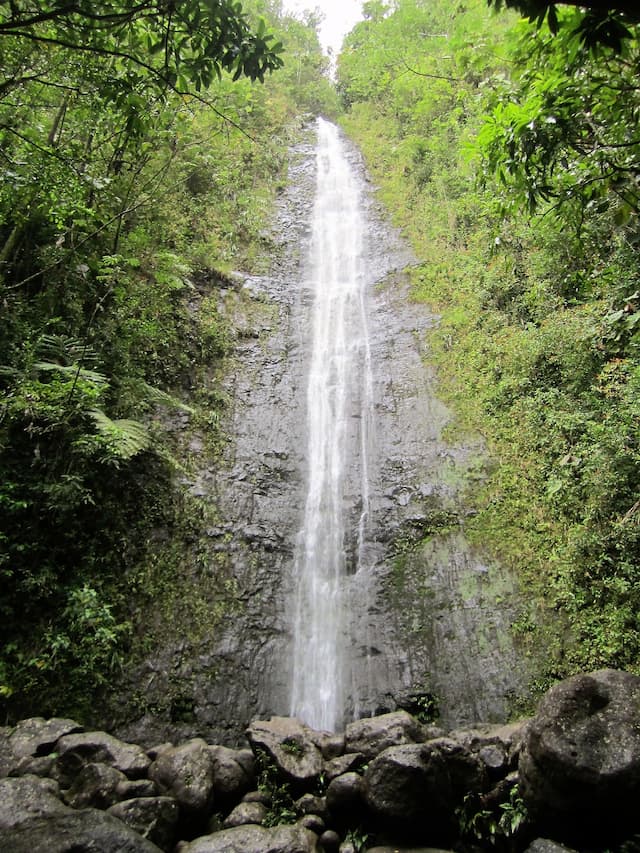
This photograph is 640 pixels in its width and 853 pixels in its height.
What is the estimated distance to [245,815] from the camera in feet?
15.6

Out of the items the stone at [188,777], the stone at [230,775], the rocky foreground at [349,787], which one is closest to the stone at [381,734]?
the rocky foreground at [349,787]

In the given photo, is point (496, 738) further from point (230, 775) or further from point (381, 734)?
point (230, 775)

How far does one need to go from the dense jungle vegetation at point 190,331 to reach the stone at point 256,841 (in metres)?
2.40

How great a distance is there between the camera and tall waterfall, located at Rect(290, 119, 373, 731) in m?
7.06

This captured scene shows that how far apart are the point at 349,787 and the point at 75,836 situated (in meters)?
2.38

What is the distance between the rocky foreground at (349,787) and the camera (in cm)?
388

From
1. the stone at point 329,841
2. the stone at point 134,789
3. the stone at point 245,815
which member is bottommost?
the stone at point 329,841

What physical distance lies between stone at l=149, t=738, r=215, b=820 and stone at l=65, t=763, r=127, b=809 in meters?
0.37

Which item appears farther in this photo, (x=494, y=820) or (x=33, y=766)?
(x=33, y=766)

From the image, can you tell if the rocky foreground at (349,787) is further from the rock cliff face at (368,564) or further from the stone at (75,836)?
the rock cliff face at (368,564)

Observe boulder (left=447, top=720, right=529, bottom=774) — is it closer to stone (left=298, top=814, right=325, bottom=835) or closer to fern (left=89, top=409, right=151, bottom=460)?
stone (left=298, top=814, right=325, bottom=835)

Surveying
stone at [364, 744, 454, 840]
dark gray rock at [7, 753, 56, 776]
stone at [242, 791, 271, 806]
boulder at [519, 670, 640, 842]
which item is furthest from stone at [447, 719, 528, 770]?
dark gray rock at [7, 753, 56, 776]

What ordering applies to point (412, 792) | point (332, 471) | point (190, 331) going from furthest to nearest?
point (190, 331) < point (332, 471) < point (412, 792)

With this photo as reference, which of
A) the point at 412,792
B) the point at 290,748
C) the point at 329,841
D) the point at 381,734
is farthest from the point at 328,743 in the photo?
the point at 412,792
